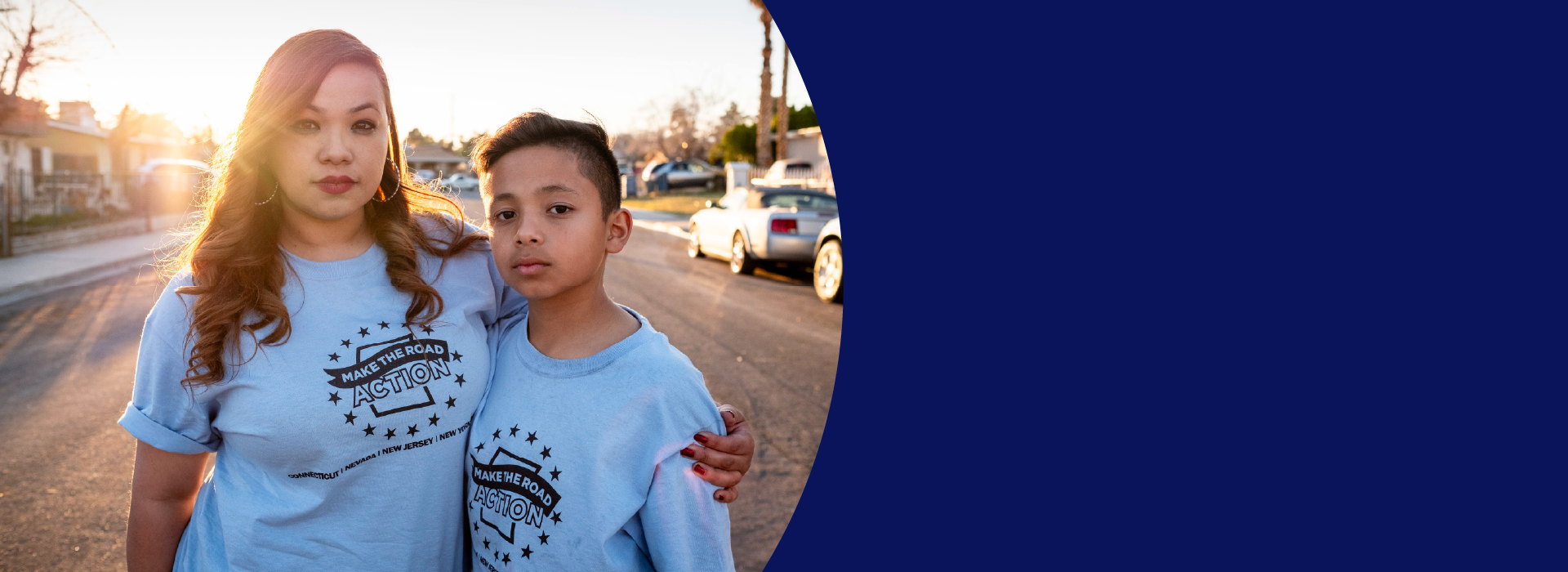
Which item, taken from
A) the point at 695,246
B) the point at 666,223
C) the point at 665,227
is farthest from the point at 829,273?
the point at 666,223

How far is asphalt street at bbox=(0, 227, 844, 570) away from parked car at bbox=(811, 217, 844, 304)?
219 mm

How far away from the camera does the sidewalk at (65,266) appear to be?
9.98 m

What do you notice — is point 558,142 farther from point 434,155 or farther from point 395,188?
point 434,155

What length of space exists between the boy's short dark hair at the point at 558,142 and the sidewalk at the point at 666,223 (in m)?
16.6

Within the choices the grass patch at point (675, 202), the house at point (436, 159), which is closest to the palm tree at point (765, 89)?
the grass patch at point (675, 202)

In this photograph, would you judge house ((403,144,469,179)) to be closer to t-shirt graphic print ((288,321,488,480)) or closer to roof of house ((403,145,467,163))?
roof of house ((403,145,467,163))

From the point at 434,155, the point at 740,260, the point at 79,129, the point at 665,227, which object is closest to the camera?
the point at 740,260

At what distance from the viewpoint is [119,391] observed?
5.64 metres

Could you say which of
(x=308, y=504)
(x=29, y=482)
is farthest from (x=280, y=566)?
(x=29, y=482)

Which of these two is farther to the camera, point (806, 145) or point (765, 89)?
point (806, 145)

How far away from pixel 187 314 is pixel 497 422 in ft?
1.83

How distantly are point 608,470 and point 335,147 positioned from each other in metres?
0.76

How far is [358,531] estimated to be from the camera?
5.28ft

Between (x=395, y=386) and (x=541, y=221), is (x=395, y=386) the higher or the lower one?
the lower one
